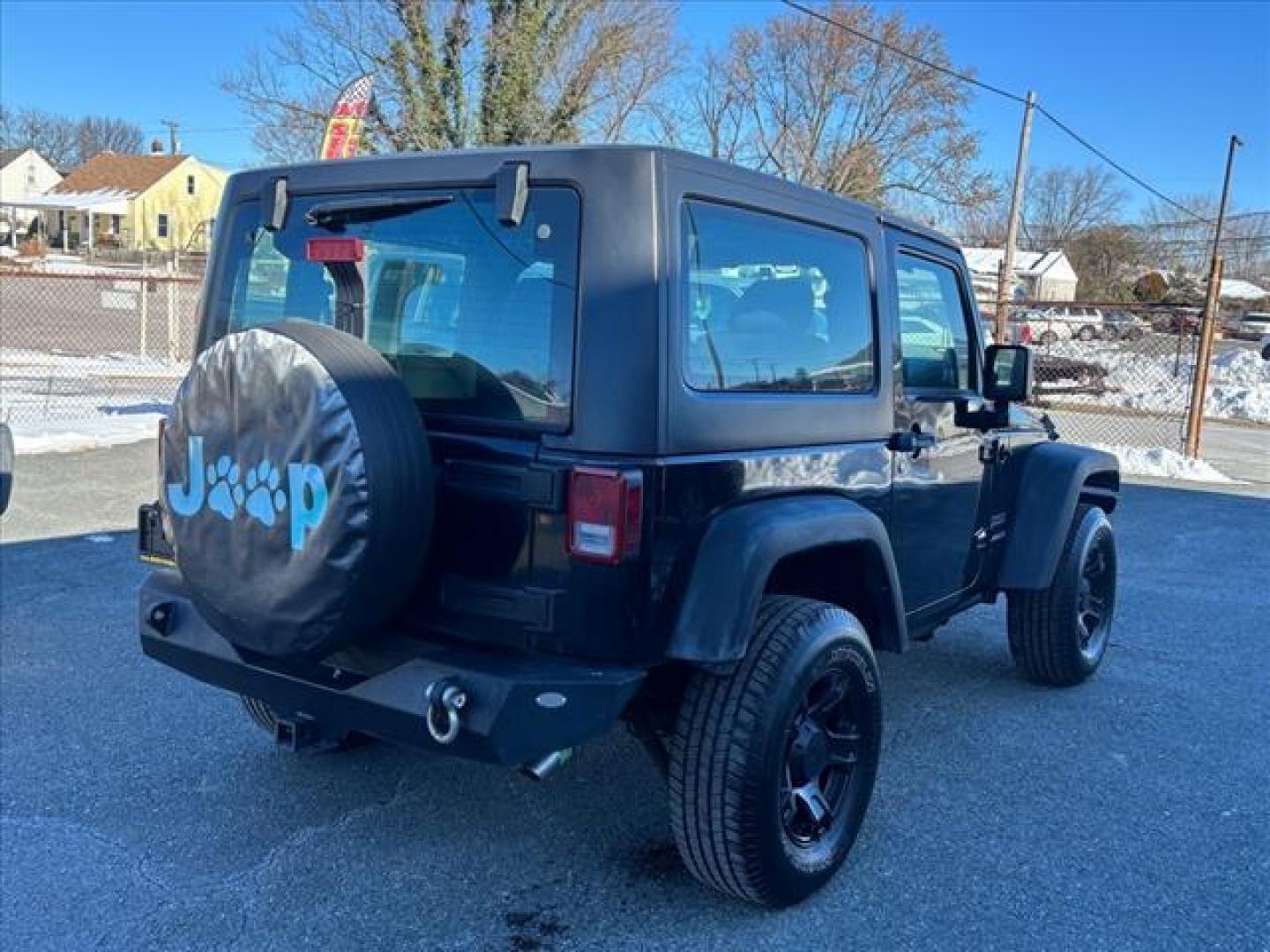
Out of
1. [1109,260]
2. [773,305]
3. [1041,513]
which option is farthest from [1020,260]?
[773,305]

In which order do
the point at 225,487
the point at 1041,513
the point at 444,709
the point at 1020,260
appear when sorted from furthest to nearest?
1. the point at 1020,260
2. the point at 1041,513
3. the point at 225,487
4. the point at 444,709

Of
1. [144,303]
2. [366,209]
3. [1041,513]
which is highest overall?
[366,209]

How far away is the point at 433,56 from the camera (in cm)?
1573

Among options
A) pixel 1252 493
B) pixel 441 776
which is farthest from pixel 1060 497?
pixel 1252 493

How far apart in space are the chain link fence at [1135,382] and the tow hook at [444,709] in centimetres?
1101

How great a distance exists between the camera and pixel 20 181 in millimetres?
67125

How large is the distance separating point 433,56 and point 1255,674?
13956 millimetres

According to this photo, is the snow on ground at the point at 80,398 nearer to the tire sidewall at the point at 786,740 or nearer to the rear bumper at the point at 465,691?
the rear bumper at the point at 465,691

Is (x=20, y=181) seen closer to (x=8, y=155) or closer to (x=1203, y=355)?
(x=8, y=155)

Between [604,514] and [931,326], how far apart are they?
2049mm

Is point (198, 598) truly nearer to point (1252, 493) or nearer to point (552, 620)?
point (552, 620)

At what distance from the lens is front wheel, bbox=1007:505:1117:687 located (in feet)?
15.3

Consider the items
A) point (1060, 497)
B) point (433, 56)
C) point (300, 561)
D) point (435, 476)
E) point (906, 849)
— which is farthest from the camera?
point (433, 56)

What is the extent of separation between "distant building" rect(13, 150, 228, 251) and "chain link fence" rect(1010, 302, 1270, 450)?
4569cm
